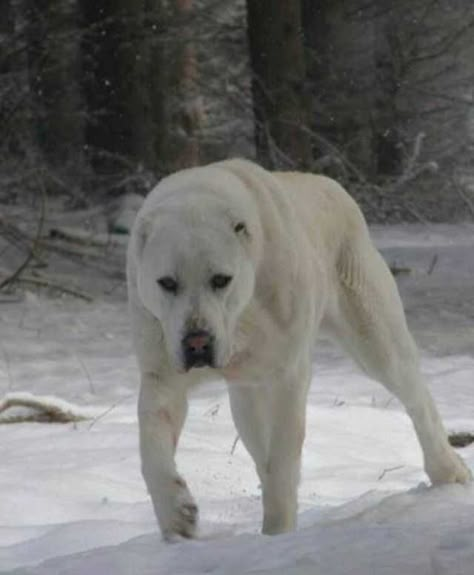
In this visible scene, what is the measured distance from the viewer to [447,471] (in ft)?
18.7

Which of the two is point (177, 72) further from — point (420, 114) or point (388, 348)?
point (388, 348)

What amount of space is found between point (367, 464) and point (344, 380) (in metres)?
2.33

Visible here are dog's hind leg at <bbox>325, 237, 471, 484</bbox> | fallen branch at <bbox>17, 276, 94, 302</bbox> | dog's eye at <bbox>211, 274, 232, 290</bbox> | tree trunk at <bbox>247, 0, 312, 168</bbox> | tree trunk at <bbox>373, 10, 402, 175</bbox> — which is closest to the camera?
dog's eye at <bbox>211, 274, 232, 290</bbox>

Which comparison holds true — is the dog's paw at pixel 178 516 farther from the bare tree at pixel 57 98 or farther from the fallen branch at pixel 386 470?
the bare tree at pixel 57 98

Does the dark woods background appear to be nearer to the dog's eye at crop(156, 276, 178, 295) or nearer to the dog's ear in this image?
the dog's ear

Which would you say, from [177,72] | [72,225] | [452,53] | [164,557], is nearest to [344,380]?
[164,557]

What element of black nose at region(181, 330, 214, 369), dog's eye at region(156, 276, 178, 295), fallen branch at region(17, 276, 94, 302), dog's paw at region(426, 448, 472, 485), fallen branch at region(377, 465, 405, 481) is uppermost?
dog's eye at region(156, 276, 178, 295)

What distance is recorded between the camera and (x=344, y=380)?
8.95m

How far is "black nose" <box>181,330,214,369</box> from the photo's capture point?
4.46m

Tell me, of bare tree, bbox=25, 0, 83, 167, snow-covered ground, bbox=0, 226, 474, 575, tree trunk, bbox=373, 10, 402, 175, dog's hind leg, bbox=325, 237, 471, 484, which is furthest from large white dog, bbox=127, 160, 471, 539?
tree trunk, bbox=373, 10, 402, 175

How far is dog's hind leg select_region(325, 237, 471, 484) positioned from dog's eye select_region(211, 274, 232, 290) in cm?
109

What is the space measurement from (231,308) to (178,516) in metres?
0.61

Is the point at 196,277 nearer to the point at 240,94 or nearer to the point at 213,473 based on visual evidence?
the point at 213,473

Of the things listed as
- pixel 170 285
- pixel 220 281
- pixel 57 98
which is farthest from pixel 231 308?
pixel 57 98
